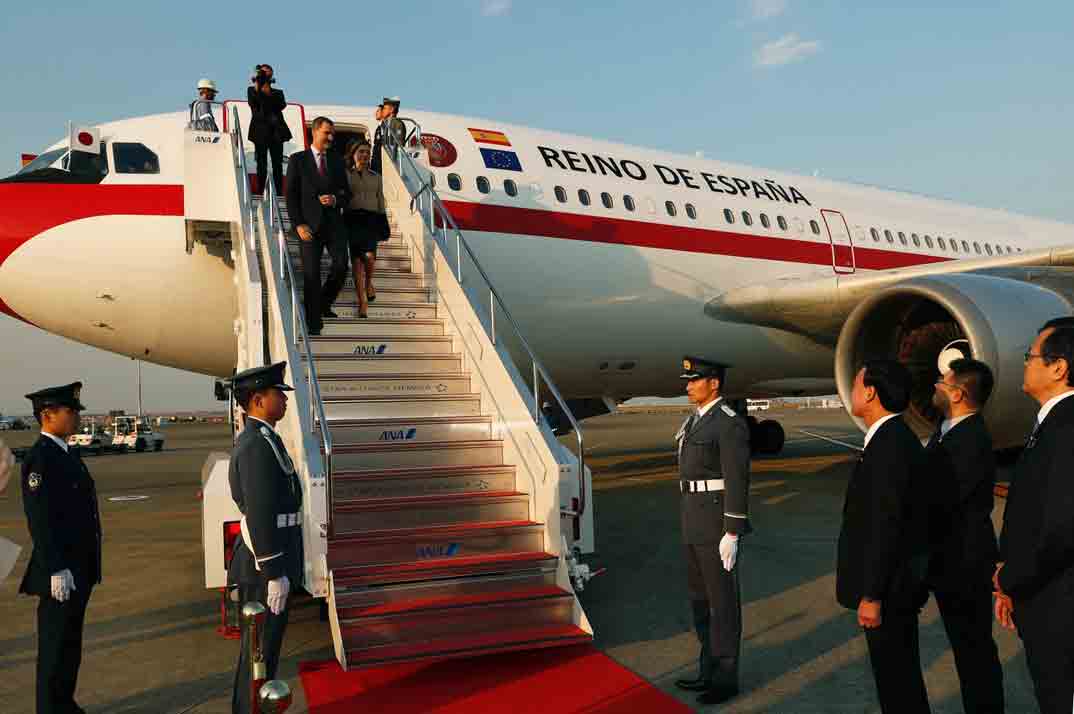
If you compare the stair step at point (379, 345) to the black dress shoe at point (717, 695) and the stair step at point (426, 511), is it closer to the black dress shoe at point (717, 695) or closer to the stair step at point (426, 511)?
the stair step at point (426, 511)

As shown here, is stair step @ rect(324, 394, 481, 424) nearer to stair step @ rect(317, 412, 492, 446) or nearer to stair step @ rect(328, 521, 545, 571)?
stair step @ rect(317, 412, 492, 446)

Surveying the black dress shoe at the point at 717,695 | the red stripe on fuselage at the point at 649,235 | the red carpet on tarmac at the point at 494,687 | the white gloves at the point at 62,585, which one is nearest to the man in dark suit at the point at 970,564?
the black dress shoe at the point at 717,695

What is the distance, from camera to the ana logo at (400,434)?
6.05m

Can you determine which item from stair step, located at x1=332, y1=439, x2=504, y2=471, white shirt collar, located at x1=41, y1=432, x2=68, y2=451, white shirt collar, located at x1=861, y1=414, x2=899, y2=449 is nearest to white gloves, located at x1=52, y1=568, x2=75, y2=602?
white shirt collar, located at x1=41, y1=432, x2=68, y2=451

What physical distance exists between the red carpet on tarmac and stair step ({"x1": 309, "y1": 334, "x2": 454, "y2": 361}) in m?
2.58

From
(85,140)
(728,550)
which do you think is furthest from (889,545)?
(85,140)

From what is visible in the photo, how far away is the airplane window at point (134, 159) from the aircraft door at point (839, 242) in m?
8.17

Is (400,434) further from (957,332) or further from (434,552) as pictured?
(957,332)

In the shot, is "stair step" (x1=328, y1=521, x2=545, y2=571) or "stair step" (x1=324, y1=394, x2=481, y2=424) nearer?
"stair step" (x1=328, y1=521, x2=545, y2=571)

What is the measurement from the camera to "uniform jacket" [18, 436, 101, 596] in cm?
394

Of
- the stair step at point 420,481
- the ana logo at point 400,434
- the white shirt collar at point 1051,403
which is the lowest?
the stair step at point 420,481

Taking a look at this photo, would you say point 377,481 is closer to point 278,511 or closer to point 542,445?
point 542,445

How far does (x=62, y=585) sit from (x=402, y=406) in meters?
2.78

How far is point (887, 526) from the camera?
3.19 m
